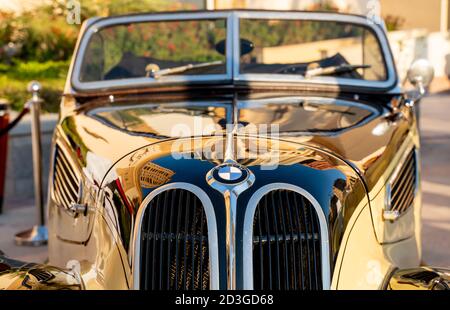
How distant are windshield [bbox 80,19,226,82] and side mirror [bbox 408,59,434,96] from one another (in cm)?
106

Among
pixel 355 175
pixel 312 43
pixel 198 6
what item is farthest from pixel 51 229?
pixel 198 6

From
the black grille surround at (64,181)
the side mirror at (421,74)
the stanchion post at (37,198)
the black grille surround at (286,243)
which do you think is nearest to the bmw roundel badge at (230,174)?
the black grille surround at (286,243)

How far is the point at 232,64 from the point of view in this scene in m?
4.52

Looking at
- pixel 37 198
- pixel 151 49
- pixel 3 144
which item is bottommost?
pixel 37 198

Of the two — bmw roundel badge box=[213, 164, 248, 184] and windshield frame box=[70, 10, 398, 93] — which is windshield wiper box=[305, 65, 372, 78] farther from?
bmw roundel badge box=[213, 164, 248, 184]

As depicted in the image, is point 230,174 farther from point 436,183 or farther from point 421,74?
point 436,183

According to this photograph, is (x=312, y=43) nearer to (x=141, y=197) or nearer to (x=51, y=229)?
(x=51, y=229)

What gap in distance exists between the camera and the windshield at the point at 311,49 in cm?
471

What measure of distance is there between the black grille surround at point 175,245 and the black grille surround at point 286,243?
7.6 inches

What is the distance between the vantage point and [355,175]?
3281 mm

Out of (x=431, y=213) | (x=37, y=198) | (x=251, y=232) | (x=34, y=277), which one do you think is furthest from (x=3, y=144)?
(x=251, y=232)

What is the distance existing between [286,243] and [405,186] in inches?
39.5

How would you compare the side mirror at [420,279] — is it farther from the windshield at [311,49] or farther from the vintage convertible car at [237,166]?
the windshield at [311,49]
